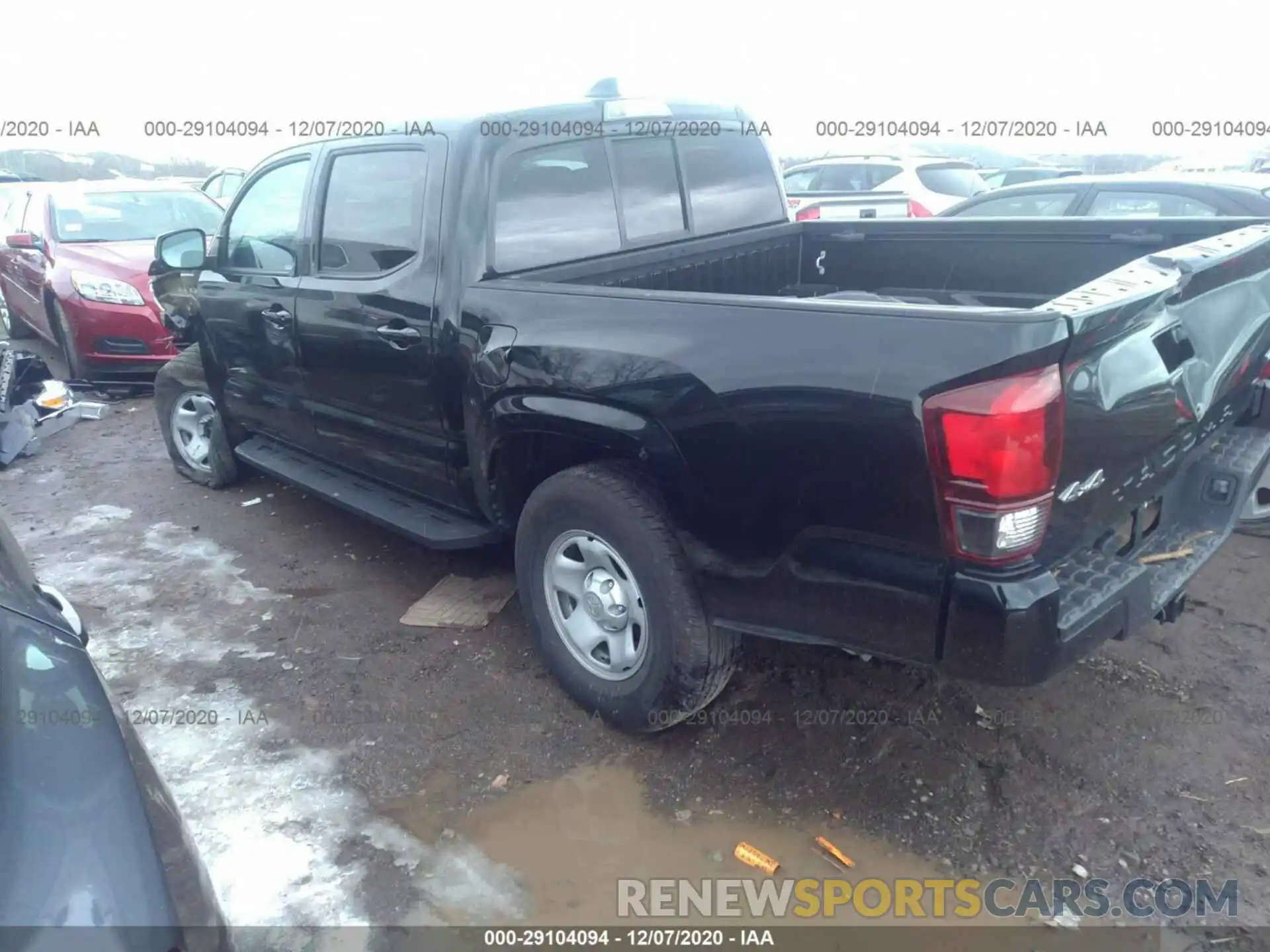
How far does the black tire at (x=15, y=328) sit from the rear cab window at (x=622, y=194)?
8.74 metres

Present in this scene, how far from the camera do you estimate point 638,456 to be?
2.80 metres

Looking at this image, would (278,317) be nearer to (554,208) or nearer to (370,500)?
(370,500)

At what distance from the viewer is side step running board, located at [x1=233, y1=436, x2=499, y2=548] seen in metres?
3.69

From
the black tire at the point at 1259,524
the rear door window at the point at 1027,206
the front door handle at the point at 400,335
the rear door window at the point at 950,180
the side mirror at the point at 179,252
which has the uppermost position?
the side mirror at the point at 179,252

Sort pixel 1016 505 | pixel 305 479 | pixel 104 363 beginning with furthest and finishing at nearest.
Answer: pixel 104 363, pixel 305 479, pixel 1016 505

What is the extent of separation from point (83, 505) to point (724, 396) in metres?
4.69

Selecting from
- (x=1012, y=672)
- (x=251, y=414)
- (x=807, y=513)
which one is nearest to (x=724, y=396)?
(x=807, y=513)

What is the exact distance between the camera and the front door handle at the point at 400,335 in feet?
11.3

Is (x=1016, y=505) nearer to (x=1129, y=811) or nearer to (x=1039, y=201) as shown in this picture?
(x=1129, y=811)

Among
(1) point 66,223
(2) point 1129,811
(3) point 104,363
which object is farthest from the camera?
(1) point 66,223

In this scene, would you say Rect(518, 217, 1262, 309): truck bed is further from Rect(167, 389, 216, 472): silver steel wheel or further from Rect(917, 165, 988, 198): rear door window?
Rect(917, 165, 988, 198): rear door window

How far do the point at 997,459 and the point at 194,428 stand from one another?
16.2 feet

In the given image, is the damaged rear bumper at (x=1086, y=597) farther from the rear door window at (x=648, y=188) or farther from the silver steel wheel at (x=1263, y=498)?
the rear door window at (x=648, y=188)

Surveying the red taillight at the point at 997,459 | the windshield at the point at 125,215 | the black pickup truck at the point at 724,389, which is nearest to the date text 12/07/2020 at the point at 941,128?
the black pickup truck at the point at 724,389
